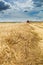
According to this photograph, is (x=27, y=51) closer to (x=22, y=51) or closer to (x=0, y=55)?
(x=22, y=51)

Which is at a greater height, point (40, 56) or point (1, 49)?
point (1, 49)

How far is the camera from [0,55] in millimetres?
15039

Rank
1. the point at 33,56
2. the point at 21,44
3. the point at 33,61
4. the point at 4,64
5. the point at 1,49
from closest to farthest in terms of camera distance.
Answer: the point at 4,64
the point at 1,49
the point at 33,61
the point at 33,56
the point at 21,44

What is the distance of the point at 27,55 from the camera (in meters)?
18.0

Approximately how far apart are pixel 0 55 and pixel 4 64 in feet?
2.67

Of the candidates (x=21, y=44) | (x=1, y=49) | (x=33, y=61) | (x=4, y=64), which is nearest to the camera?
(x=4, y=64)

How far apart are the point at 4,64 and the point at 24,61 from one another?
2.29 m

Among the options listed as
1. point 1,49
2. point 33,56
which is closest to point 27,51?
point 33,56

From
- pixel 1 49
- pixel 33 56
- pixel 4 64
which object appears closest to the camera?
pixel 4 64

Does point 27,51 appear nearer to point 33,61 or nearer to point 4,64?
point 33,61

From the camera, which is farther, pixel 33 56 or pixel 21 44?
pixel 21 44

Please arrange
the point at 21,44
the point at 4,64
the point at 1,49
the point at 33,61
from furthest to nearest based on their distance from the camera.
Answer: the point at 21,44
the point at 33,61
the point at 1,49
the point at 4,64

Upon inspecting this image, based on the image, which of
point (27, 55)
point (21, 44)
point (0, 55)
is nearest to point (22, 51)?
point (27, 55)

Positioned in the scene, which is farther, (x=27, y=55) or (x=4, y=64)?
(x=27, y=55)
